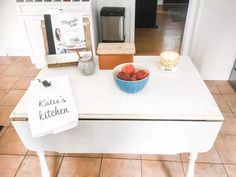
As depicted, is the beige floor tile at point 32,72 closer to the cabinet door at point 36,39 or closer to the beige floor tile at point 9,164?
the cabinet door at point 36,39

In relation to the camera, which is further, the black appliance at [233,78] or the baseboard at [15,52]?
the baseboard at [15,52]

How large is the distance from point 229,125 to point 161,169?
2.54 ft

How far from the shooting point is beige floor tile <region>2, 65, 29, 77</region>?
2.49 m

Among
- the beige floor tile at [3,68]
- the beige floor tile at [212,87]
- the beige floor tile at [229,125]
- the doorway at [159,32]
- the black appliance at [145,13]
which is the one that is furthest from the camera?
the black appliance at [145,13]

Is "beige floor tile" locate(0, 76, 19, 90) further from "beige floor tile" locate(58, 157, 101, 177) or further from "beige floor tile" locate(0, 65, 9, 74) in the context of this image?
"beige floor tile" locate(58, 157, 101, 177)

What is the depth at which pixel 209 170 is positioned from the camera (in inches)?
53.7

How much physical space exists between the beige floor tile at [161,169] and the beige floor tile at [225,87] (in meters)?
1.12

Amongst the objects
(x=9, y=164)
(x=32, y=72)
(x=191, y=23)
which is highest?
(x=191, y=23)

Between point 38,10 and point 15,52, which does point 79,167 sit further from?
point 15,52

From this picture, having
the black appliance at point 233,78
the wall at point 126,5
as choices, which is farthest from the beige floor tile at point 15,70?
Answer: the black appliance at point 233,78

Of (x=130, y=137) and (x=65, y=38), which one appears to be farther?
(x=65, y=38)

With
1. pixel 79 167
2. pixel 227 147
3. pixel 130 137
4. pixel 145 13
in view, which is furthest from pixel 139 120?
pixel 145 13

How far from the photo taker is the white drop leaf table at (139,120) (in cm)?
93

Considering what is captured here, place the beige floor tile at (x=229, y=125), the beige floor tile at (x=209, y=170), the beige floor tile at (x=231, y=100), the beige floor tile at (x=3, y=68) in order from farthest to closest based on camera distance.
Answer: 1. the beige floor tile at (x=3, y=68)
2. the beige floor tile at (x=231, y=100)
3. the beige floor tile at (x=229, y=125)
4. the beige floor tile at (x=209, y=170)
